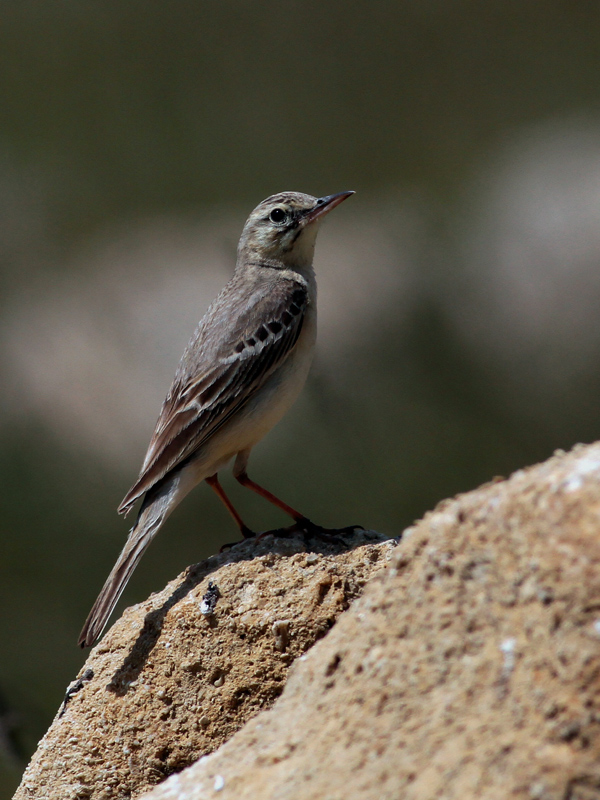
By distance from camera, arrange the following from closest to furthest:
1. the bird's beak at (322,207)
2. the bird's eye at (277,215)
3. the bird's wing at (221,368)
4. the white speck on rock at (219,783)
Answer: the white speck on rock at (219,783), the bird's wing at (221,368), the bird's beak at (322,207), the bird's eye at (277,215)

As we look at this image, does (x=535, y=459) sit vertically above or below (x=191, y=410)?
below

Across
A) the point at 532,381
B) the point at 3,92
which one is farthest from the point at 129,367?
the point at 3,92

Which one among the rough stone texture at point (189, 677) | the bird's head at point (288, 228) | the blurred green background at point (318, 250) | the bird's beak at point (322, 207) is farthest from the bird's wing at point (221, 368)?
the blurred green background at point (318, 250)

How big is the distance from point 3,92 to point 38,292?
18.8 feet

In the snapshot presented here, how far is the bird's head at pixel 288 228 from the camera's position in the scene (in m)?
7.05

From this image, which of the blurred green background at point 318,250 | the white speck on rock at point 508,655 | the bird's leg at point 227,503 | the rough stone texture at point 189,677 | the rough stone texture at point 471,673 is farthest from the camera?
the blurred green background at point 318,250

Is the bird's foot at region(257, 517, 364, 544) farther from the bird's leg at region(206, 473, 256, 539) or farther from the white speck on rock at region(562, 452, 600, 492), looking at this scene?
the white speck on rock at region(562, 452, 600, 492)

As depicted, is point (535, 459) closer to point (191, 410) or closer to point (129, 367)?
point (129, 367)

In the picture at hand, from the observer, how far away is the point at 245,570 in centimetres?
494

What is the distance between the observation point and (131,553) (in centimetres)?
556

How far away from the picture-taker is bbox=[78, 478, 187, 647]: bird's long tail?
5293 mm

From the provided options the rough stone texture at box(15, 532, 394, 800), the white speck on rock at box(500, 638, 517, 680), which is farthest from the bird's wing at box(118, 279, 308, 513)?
the white speck on rock at box(500, 638, 517, 680)

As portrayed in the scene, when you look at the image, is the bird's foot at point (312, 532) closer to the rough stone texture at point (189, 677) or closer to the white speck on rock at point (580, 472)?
the rough stone texture at point (189, 677)

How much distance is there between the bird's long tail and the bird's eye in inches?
85.5
